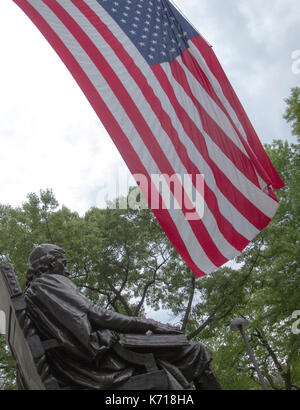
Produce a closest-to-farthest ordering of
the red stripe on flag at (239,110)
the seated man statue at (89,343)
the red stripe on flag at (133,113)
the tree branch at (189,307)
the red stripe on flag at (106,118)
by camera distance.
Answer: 1. the seated man statue at (89,343)
2. the red stripe on flag at (106,118)
3. the red stripe on flag at (133,113)
4. the red stripe on flag at (239,110)
5. the tree branch at (189,307)

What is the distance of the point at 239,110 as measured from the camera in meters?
6.27

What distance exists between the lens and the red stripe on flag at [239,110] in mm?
6023

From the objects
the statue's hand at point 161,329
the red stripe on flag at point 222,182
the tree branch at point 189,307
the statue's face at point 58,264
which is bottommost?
the tree branch at point 189,307

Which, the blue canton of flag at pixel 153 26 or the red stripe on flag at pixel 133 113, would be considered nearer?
the red stripe on flag at pixel 133 113

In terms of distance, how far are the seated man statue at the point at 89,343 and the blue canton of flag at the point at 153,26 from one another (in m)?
3.77

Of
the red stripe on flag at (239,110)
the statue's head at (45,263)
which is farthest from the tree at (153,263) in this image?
the statue's head at (45,263)

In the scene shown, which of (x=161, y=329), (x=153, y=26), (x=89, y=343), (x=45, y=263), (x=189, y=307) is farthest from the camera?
(x=189, y=307)

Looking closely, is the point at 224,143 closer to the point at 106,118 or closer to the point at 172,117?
the point at 172,117

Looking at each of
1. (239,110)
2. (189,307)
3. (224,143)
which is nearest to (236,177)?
(224,143)

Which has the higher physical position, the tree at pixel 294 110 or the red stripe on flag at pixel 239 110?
the tree at pixel 294 110

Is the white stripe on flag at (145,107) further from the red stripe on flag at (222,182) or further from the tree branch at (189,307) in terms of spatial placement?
the tree branch at (189,307)

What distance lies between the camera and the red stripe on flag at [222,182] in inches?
225

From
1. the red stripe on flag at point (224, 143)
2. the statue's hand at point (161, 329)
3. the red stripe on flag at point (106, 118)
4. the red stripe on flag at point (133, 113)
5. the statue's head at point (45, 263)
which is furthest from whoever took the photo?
the red stripe on flag at point (224, 143)

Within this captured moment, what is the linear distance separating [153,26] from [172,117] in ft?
5.50
